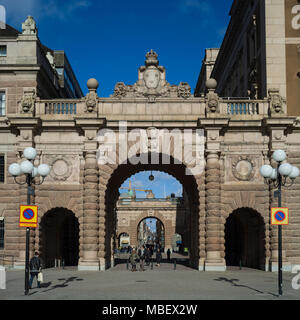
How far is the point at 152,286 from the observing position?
22.4 meters

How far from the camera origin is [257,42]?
35.3 meters

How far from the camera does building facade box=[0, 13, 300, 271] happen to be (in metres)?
30.6

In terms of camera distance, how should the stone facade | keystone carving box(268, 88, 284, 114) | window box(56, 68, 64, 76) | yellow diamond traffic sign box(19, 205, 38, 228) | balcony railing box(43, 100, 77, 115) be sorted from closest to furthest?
1. yellow diamond traffic sign box(19, 205, 38, 228)
2. keystone carving box(268, 88, 284, 114)
3. balcony railing box(43, 100, 77, 115)
4. window box(56, 68, 64, 76)
5. the stone facade

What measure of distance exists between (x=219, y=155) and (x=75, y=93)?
36.4 meters

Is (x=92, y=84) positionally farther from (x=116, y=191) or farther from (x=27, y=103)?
(x=116, y=191)

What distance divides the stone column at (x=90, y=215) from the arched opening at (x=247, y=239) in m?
9.24

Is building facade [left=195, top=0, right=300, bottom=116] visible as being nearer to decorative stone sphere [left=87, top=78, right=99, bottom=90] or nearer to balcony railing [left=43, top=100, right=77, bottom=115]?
decorative stone sphere [left=87, top=78, right=99, bottom=90]

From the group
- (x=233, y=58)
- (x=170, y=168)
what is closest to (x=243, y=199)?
(x=170, y=168)

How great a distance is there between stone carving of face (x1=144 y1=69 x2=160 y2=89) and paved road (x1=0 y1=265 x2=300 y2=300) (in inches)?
470

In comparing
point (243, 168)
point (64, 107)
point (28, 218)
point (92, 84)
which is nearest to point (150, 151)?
point (92, 84)

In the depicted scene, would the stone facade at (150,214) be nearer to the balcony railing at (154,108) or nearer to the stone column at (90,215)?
the balcony railing at (154,108)

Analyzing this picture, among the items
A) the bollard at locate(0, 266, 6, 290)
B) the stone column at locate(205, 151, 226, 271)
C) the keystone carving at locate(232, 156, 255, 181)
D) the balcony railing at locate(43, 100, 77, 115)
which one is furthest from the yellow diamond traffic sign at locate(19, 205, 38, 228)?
the keystone carving at locate(232, 156, 255, 181)
